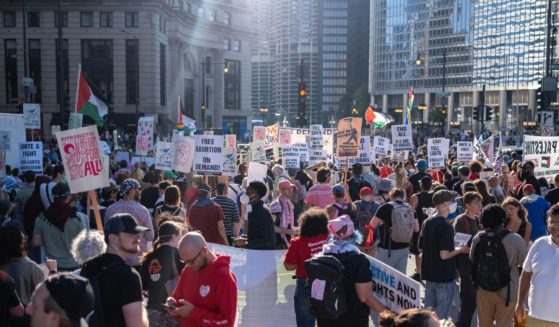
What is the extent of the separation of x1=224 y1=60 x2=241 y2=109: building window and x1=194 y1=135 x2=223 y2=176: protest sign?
79.1 metres

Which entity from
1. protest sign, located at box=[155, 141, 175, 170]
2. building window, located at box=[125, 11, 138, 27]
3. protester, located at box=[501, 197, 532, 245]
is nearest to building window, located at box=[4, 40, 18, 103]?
building window, located at box=[125, 11, 138, 27]

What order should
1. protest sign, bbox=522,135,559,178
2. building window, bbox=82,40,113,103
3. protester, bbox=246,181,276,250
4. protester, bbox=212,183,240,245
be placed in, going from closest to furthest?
protester, bbox=246,181,276,250 → protester, bbox=212,183,240,245 → protest sign, bbox=522,135,559,178 → building window, bbox=82,40,113,103

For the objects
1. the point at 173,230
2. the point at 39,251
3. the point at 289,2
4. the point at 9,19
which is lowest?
the point at 39,251

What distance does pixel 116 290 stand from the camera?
5070 mm

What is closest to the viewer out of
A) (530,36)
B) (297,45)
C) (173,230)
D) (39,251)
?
(173,230)

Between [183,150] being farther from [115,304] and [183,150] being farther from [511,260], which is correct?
[115,304]

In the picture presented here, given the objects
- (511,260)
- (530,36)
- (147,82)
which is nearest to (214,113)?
(147,82)

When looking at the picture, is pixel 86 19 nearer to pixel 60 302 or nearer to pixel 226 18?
pixel 226 18

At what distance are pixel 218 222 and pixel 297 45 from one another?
188058mm

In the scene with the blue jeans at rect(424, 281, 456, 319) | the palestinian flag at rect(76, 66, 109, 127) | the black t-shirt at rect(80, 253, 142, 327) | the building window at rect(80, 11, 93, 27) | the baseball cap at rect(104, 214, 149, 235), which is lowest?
the blue jeans at rect(424, 281, 456, 319)

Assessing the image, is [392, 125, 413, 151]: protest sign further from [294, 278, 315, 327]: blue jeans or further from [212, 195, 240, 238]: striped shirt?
Answer: [294, 278, 315, 327]: blue jeans

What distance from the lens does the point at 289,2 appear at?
651 feet

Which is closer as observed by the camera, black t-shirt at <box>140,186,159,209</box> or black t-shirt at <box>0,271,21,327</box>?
black t-shirt at <box>0,271,21,327</box>

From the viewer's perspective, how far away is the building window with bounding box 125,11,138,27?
64.1m
